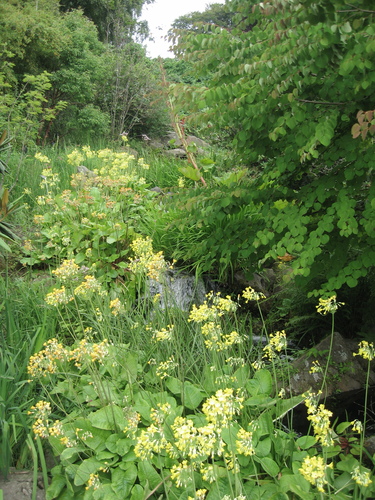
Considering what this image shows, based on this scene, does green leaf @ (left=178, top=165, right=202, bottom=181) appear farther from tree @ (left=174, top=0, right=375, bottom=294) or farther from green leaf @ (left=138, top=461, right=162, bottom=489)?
green leaf @ (left=138, top=461, right=162, bottom=489)

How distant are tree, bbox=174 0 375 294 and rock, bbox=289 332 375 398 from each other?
2.56 feet

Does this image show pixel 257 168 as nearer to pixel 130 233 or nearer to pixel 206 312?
pixel 130 233

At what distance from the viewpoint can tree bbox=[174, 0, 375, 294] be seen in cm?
230

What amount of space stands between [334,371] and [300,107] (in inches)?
82.1

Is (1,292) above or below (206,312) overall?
below

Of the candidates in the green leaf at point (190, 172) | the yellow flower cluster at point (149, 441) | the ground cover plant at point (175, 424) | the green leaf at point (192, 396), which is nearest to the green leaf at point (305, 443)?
the ground cover plant at point (175, 424)

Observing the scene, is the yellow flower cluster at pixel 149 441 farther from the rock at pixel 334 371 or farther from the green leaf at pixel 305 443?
the rock at pixel 334 371

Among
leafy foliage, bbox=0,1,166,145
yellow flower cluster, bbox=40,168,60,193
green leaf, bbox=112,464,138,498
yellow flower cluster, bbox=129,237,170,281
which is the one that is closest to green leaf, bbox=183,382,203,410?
green leaf, bbox=112,464,138,498

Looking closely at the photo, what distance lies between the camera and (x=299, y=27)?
245 centimetres

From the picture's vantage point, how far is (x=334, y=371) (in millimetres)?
3502

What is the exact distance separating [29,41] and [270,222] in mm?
10081

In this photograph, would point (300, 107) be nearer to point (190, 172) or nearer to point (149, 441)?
point (149, 441)

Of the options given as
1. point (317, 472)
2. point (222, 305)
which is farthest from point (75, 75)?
point (317, 472)

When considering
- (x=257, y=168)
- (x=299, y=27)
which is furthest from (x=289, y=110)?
(x=257, y=168)
